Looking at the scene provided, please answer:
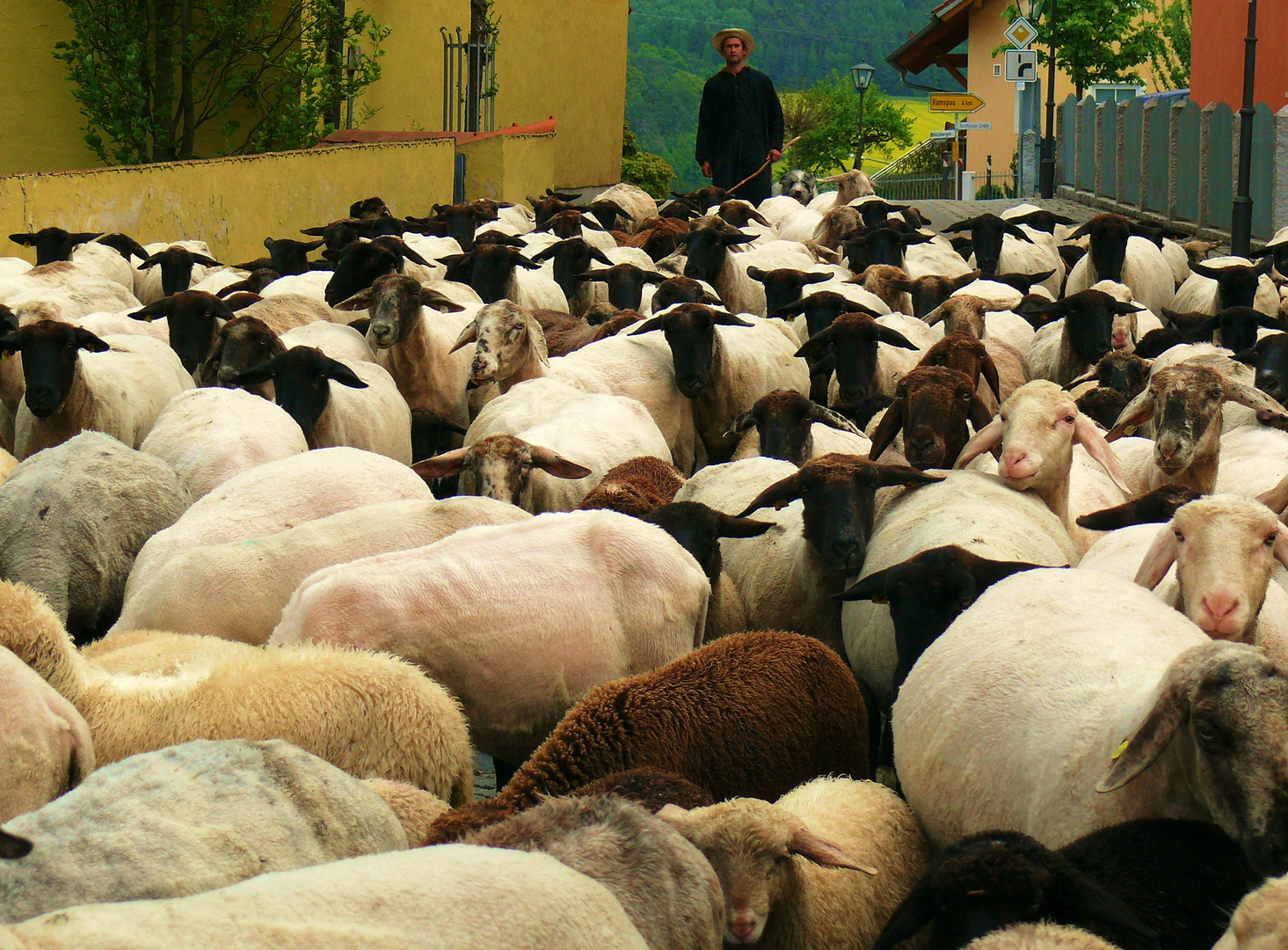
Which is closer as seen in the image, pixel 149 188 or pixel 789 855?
pixel 789 855

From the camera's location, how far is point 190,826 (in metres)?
2.62

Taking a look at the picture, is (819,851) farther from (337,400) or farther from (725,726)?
(337,400)

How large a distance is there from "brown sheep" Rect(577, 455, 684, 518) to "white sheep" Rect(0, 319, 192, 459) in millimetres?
2504

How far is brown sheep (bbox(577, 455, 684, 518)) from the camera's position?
17.7 feet

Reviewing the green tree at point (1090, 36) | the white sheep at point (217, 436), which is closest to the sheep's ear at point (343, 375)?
the white sheep at point (217, 436)

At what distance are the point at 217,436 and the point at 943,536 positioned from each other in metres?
3.07

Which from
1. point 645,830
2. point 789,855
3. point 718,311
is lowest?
point 789,855

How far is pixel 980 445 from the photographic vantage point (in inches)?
224

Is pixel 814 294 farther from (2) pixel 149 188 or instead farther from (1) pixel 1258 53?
(1) pixel 1258 53

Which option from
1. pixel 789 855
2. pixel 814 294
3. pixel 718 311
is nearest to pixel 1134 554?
pixel 789 855

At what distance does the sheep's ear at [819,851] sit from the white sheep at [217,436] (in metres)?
3.25

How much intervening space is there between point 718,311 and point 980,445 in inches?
120

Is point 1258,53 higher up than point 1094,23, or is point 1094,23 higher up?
point 1094,23

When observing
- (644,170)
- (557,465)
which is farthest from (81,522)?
(644,170)
